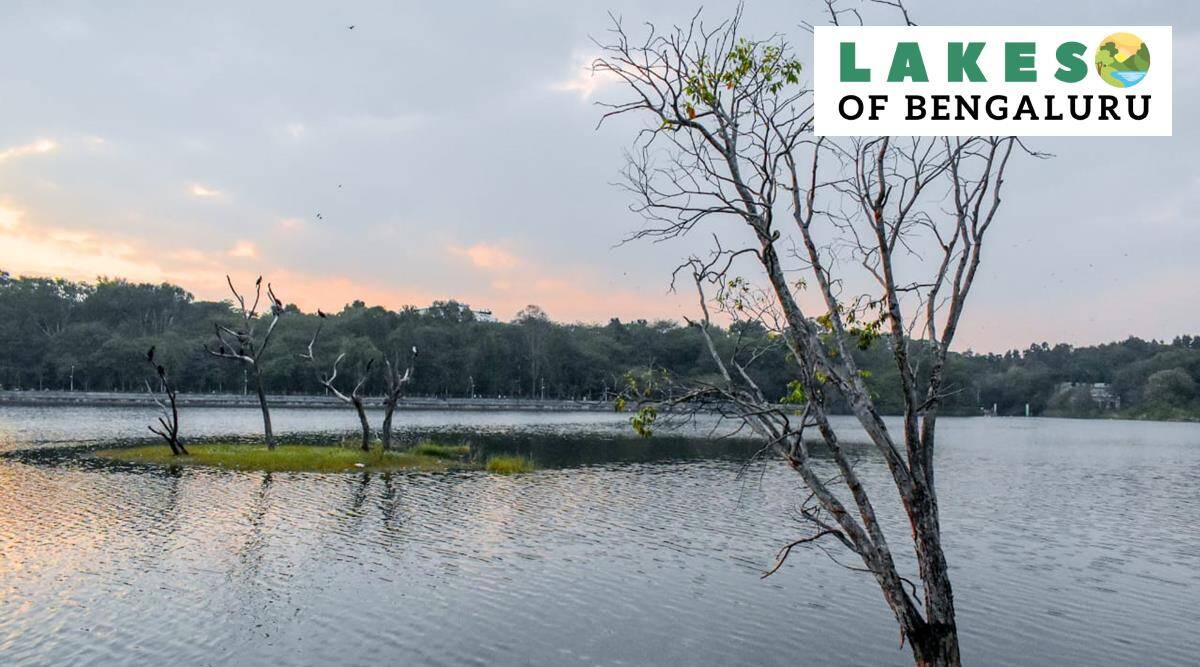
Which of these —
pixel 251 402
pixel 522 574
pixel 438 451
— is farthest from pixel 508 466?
pixel 251 402

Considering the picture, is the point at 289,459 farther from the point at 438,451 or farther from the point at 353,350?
the point at 353,350

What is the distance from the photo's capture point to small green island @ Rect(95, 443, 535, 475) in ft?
147

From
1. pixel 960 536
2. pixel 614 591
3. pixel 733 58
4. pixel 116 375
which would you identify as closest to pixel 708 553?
pixel 614 591

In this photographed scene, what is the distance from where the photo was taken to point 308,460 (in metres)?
45.7

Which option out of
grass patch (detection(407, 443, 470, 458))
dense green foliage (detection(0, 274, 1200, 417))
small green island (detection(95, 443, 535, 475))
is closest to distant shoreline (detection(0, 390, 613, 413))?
dense green foliage (detection(0, 274, 1200, 417))

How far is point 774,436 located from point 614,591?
12316 mm

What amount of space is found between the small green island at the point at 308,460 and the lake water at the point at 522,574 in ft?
8.31

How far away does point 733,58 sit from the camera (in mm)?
11062

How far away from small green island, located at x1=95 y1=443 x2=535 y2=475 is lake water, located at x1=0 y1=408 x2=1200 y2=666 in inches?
99.8

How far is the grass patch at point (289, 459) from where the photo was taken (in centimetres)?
4466

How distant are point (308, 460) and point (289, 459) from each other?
1032 mm

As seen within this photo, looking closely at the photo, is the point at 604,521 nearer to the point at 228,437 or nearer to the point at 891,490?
the point at 891,490

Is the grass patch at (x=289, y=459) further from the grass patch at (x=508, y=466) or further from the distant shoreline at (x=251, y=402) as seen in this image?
the distant shoreline at (x=251, y=402)

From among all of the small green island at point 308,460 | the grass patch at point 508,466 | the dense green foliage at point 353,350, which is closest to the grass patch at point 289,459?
the small green island at point 308,460
